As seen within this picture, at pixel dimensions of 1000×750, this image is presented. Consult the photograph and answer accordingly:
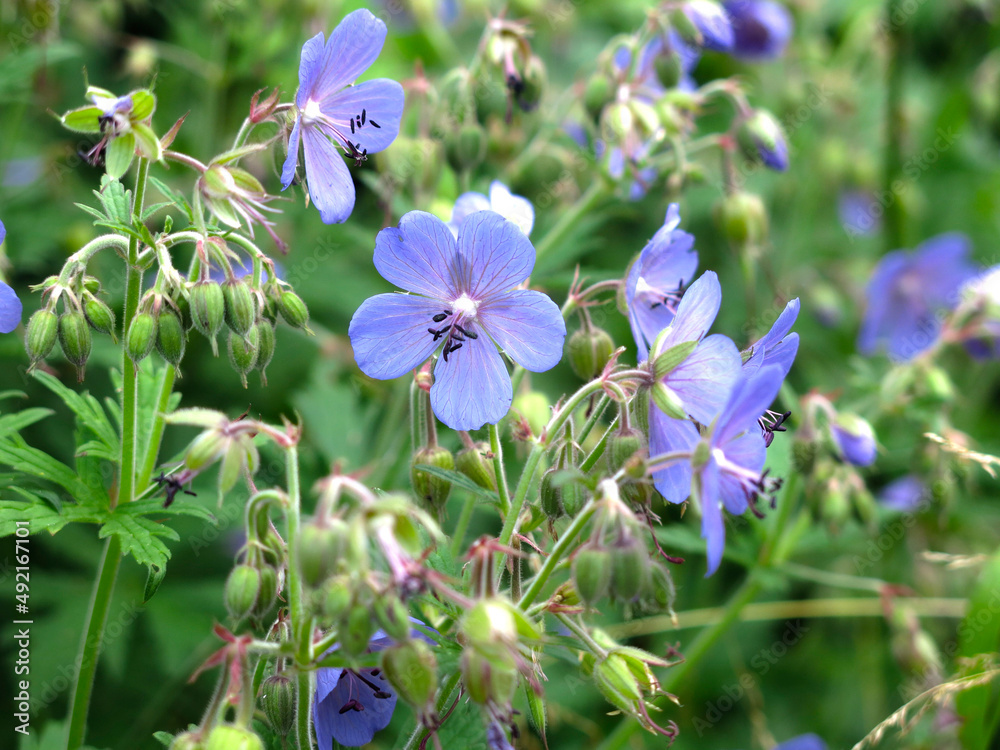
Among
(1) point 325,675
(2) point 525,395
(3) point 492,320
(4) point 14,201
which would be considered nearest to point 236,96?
(4) point 14,201


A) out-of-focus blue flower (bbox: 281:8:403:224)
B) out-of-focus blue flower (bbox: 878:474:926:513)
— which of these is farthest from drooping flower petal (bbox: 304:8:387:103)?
out-of-focus blue flower (bbox: 878:474:926:513)

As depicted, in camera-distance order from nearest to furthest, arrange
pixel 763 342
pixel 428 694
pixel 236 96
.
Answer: pixel 428 694, pixel 763 342, pixel 236 96

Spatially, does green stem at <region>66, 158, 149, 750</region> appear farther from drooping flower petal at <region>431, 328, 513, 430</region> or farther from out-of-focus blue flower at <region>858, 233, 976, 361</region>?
out-of-focus blue flower at <region>858, 233, 976, 361</region>

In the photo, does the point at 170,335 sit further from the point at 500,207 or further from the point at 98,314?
the point at 500,207

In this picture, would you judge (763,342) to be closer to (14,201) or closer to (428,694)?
(428,694)

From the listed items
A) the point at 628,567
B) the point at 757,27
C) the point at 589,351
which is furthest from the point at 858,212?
the point at 628,567

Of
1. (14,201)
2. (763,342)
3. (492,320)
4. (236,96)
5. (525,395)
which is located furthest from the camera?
(236,96)

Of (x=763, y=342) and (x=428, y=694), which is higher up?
(x=763, y=342)
